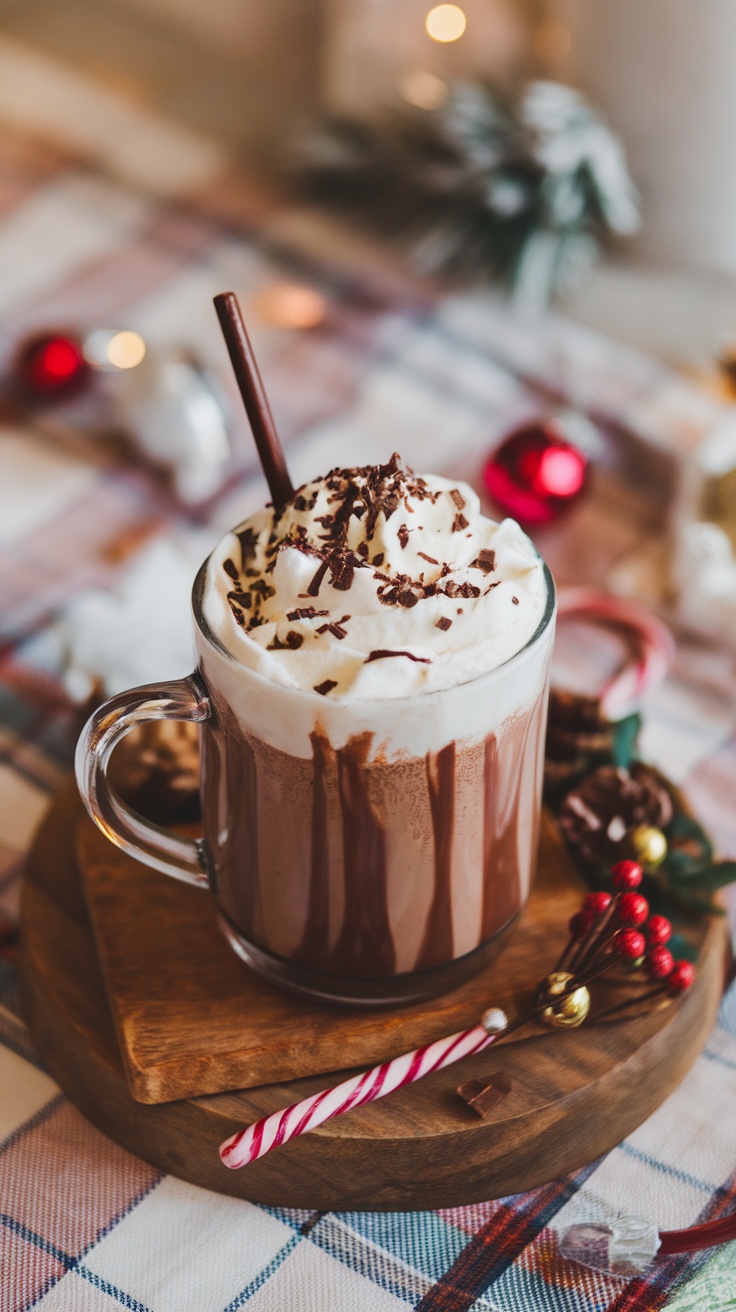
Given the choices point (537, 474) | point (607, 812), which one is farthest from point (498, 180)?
point (607, 812)

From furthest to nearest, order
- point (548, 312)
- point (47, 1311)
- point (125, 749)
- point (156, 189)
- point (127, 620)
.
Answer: point (156, 189)
point (548, 312)
point (127, 620)
point (125, 749)
point (47, 1311)

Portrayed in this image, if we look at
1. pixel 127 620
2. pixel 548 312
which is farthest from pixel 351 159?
pixel 127 620

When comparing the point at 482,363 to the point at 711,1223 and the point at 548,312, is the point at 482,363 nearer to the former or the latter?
the point at 548,312

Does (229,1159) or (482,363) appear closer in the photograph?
(229,1159)

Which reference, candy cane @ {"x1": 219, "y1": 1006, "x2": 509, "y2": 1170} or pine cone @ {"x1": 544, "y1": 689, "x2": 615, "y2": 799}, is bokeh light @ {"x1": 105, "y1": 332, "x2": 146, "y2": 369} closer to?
pine cone @ {"x1": 544, "y1": 689, "x2": 615, "y2": 799}

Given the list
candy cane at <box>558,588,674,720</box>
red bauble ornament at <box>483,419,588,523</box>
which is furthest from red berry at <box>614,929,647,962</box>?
red bauble ornament at <box>483,419,588,523</box>

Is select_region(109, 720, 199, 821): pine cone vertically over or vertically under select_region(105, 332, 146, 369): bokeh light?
over

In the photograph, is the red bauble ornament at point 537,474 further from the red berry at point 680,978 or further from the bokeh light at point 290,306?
the red berry at point 680,978
